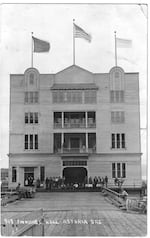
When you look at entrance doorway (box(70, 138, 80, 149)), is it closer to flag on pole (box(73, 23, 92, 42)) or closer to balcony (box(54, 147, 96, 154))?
balcony (box(54, 147, 96, 154))

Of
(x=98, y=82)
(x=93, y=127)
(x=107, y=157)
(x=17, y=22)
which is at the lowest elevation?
(x=107, y=157)

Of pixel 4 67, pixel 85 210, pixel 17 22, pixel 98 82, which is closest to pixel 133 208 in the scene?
pixel 85 210

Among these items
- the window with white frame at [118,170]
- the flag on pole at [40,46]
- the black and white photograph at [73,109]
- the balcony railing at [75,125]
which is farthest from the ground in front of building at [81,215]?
the flag on pole at [40,46]

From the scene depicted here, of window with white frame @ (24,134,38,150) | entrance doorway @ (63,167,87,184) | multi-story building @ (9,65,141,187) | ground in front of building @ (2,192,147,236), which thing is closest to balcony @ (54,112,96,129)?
multi-story building @ (9,65,141,187)

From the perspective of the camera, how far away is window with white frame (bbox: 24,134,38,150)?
3.59 meters

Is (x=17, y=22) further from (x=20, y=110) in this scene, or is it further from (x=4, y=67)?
(x=20, y=110)

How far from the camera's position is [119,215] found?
3391 millimetres

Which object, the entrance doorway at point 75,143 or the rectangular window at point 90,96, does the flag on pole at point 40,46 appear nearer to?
the rectangular window at point 90,96

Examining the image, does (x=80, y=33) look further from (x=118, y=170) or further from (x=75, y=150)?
(x=118, y=170)

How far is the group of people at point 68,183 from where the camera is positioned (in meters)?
3.61

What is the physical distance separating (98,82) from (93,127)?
1.37ft

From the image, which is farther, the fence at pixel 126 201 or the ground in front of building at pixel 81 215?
the fence at pixel 126 201

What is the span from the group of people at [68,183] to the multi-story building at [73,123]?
0.03 meters

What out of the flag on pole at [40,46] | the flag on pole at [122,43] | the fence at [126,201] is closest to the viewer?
the fence at [126,201]
